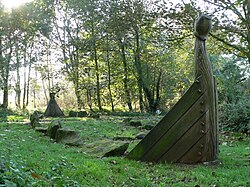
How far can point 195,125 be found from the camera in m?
5.18

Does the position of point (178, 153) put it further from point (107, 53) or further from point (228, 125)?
point (107, 53)

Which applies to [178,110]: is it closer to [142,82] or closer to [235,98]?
[235,98]

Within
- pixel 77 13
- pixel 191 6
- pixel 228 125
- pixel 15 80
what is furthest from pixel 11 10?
pixel 228 125

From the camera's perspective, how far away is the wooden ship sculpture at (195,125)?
517cm

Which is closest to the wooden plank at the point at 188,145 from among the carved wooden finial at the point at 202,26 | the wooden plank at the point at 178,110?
the wooden plank at the point at 178,110

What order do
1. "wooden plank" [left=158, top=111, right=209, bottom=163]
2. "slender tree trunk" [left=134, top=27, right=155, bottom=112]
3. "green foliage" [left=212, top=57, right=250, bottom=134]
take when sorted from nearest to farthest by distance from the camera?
"wooden plank" [left=158, top=111, right=209, bottom=163] < "green foliage" [left=212, top=57, right=250, bottom=134] < "slender tree trunk" [left=134, top=27, right=155, bottom=112]

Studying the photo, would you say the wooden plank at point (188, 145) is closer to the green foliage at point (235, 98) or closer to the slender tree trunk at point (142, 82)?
the green foliage at point (235, 98)

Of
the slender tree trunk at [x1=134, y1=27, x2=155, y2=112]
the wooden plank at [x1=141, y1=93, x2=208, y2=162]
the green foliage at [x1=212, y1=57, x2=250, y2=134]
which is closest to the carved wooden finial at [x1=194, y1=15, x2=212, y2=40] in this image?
the wooden plank at [x1=141, y1=93, x2=208, y2=162]

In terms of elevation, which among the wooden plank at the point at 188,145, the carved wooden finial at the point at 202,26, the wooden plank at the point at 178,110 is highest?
the carved wooden finial at the point at 202,26

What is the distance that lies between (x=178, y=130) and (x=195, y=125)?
305 mm

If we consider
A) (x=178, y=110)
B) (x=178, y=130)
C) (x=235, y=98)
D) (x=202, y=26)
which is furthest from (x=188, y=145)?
(x=235, y=98)

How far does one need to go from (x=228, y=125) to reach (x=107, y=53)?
15.3 meters

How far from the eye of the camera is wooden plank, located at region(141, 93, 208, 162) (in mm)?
5172

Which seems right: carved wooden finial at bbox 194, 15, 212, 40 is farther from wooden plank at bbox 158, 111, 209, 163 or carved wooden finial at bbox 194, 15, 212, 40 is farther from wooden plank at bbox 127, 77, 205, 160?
wooden plank at bbox 158, 111, 209, 163
